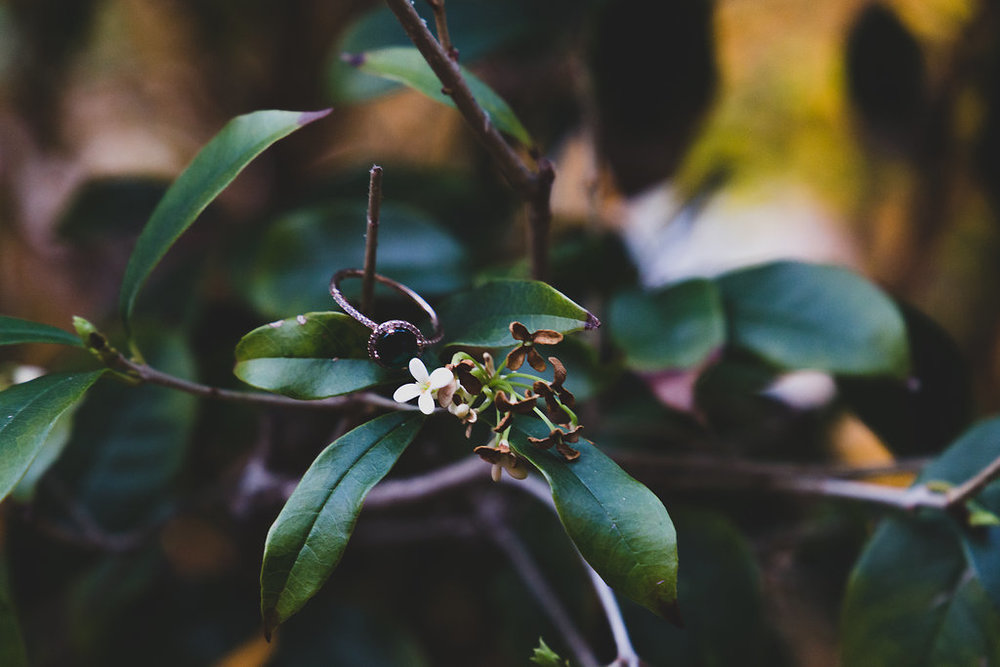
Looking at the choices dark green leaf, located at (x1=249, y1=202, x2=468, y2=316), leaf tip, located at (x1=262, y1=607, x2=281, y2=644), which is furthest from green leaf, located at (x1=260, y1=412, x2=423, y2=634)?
dark green leaf, located at (x1=249, y1=202, x2=468, y2=316)

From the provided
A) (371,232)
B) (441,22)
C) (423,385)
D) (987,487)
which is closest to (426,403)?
(423,385)

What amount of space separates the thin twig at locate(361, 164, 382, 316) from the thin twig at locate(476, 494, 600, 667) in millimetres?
393

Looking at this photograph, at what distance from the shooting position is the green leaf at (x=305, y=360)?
39 centimetres

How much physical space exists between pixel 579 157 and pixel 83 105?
44.4 inches

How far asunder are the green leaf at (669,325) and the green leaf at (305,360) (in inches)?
11.4

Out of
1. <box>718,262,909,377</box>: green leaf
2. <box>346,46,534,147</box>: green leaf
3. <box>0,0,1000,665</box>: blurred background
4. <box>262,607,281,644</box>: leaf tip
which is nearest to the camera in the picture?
<box>262,607,281,644</box>: leaf tip

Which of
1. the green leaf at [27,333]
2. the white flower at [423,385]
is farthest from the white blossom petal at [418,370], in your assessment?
the green leaf at [27,333]

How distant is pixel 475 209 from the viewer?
1.01 metres

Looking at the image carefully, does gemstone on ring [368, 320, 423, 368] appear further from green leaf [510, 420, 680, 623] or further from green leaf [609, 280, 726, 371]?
green leaf [609, 280, 726, 371]

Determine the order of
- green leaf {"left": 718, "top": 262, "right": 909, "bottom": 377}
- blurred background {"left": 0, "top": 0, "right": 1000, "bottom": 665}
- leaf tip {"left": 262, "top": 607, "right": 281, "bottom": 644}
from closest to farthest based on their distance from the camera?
1. leaf tip {"left": 262, "top": 607, "right": 281, "bottom": 644}
2. green leaf {"left": 718, "top": 262, "right": 909, "bottom": 377}
3. blurred background {"left": 0, "top": 0, "right": 1000, "bottom": 665}

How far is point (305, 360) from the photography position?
396 mm

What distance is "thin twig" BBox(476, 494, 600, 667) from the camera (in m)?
0.64

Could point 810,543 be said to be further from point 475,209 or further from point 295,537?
point 295,537

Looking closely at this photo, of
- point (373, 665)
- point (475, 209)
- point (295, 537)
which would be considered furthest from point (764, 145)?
point (295, 537)
